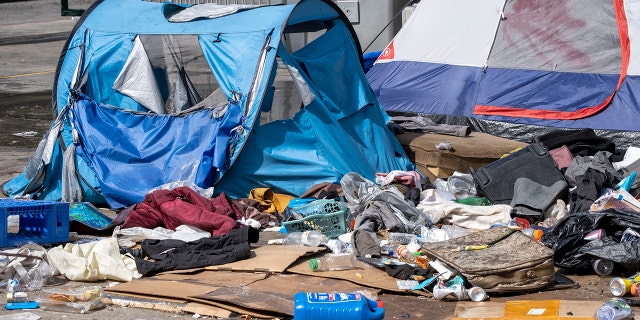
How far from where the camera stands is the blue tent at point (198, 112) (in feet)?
27.1

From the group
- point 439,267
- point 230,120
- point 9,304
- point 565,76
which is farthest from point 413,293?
point 565,76

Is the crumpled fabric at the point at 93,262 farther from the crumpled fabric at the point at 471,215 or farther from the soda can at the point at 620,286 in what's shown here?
the soda can at the point at 620,286

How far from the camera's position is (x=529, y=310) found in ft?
17.7

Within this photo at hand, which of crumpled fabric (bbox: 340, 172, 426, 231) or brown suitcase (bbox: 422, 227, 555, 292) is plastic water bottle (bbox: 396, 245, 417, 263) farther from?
crumpled fabric (bbox: 340, 172, 426, 231)

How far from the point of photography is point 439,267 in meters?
6.07

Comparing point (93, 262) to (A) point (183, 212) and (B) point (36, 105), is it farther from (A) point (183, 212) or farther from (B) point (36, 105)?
(B) point (36, 105)

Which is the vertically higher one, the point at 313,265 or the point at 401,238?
the point at 313,265

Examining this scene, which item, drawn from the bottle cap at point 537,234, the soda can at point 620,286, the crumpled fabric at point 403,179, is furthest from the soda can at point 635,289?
the crumpled fabric at point 403,179

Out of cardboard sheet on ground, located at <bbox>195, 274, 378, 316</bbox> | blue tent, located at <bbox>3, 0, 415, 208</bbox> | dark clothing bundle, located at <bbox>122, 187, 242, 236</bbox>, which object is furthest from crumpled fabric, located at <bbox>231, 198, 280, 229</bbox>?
cardboard sheet on ground, located at <bbox>195, 274, 378, 316</bbox>

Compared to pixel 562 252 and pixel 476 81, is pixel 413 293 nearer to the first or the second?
pixel 562 252

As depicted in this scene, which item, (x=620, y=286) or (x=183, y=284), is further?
(x=183, y=284)

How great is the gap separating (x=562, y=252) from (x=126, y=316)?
2764mm

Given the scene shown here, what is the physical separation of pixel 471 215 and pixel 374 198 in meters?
0.73

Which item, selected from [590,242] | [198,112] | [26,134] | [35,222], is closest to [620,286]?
[590,242]
